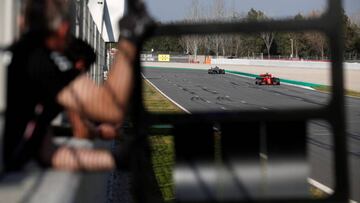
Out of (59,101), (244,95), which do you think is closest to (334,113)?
(59,101)

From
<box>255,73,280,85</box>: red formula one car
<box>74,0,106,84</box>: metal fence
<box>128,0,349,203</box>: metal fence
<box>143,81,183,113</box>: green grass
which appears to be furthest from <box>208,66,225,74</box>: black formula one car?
<box>128,0,349,203</box>: metal fence

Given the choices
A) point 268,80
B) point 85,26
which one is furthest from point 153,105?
point 268,80

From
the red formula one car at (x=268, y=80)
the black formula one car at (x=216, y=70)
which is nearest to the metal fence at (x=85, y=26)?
the red formula one car at (x=268, y=80)

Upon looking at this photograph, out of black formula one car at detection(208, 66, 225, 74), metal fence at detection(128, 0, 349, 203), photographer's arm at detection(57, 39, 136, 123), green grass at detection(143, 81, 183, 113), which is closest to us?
photographer's arm at detection(57, 39, 136, 123)

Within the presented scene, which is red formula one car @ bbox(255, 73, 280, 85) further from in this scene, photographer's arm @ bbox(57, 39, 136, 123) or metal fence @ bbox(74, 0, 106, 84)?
photographer's arm @ bbox(57, 39, 136, 123)

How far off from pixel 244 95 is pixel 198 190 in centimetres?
3823

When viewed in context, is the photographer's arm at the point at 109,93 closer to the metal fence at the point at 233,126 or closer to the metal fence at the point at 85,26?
the metal fence at the point at 233,126

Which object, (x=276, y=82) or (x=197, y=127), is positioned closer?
(x=197, y=127)

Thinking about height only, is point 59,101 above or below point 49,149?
above

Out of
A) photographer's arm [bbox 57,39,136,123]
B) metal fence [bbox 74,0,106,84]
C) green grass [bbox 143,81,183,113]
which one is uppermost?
metal fence [bbox 74,0,106,84]

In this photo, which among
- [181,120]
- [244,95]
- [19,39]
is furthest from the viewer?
[244,95]

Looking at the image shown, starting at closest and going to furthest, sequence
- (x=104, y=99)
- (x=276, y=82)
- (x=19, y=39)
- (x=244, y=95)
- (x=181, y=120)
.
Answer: (x=104, y=99) → (x=19, y=39) → (x=181, y=120) → (x=244, y=95) → (x=276, y=82)

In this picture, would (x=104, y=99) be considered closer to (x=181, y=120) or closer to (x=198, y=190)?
(x=181, y=120)

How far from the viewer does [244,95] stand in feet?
131
